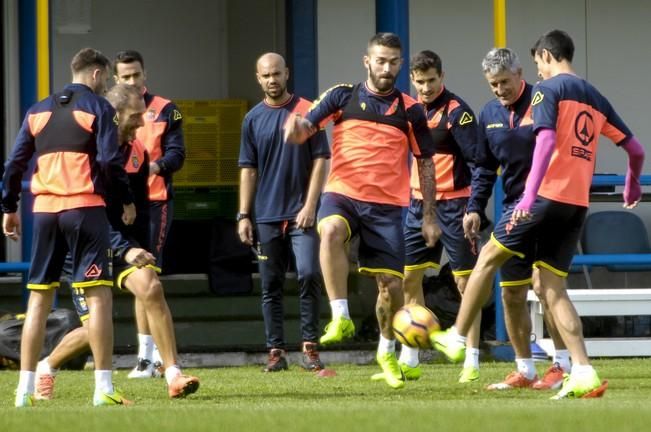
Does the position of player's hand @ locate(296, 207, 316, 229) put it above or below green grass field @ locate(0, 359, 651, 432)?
above

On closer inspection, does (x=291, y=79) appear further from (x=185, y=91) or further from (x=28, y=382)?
(x=28, y=382)

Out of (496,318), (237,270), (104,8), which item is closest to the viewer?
(496,318)

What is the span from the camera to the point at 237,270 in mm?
14023

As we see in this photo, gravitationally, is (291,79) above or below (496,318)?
above

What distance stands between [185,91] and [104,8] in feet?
3.70

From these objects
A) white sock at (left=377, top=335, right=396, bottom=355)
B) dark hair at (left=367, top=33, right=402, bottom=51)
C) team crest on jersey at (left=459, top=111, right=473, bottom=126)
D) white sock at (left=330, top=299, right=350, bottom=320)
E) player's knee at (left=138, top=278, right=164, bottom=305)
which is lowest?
white sock at (left=377, top=335, right=396, bottom=355)

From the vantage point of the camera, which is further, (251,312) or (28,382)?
(251,312)

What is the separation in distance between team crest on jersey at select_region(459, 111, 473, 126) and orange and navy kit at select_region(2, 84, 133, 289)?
2770 mm

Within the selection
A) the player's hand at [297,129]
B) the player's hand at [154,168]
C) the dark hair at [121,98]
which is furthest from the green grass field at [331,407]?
the dark hair at [121,98]

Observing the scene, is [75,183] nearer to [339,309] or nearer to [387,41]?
[339,309]

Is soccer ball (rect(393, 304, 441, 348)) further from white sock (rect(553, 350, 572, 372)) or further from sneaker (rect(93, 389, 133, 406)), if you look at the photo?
sneaker (rect(93, 389, 133, 406))

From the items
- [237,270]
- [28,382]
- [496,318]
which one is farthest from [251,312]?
[28,382]

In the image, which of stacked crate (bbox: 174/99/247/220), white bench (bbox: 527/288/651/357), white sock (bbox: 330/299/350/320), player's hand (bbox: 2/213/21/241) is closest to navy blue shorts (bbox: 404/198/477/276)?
white sock (bbox: 330/299/350/320)

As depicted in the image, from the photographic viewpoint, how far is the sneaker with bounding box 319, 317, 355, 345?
30.9 feet
